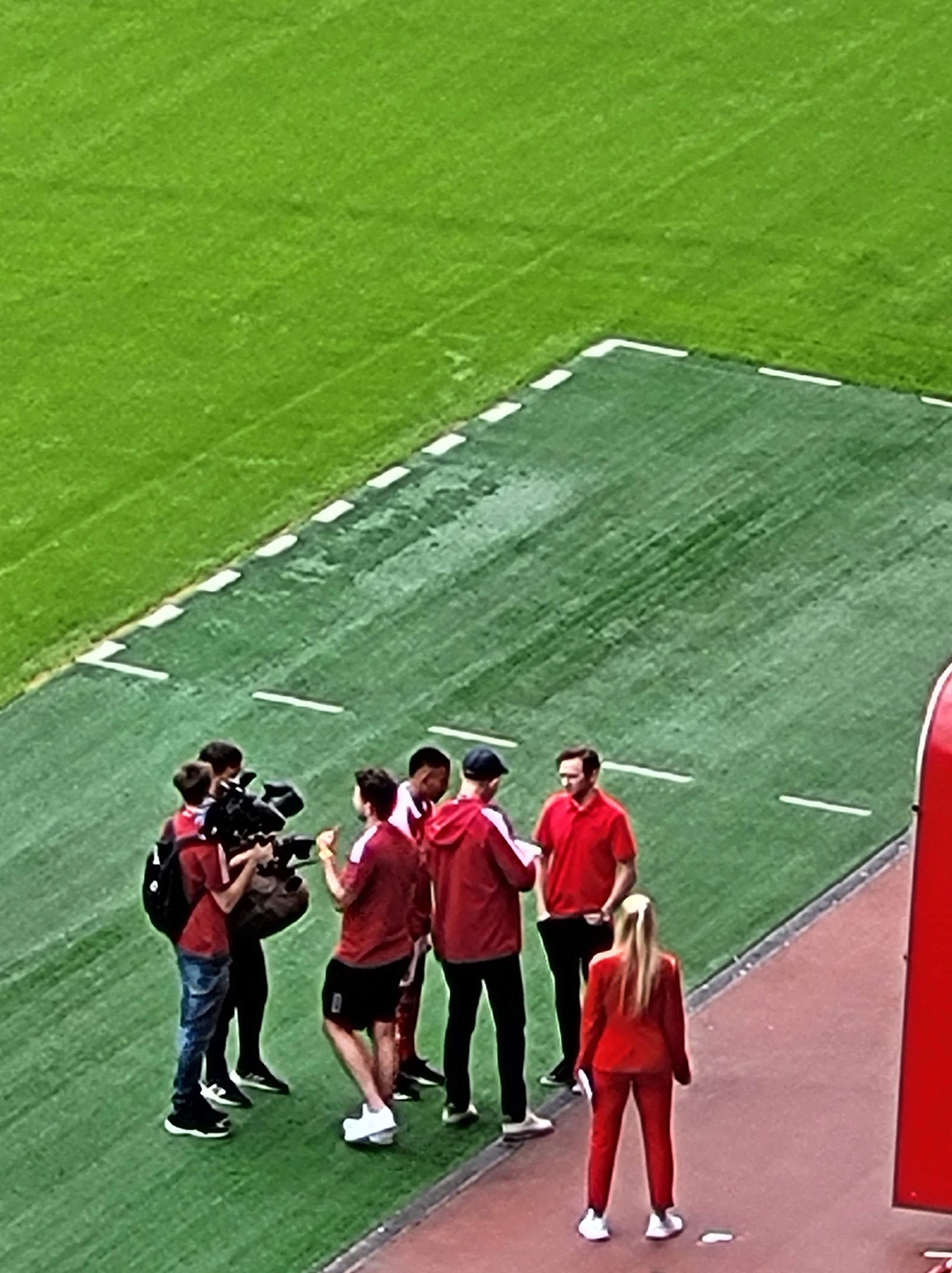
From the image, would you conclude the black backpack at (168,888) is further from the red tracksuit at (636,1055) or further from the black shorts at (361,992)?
the red tracksuit at (636,1055)

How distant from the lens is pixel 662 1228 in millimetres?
14656

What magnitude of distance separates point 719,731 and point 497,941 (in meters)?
3.99

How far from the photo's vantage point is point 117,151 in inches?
1073

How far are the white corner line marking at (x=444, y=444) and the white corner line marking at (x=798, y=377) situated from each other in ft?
7.06

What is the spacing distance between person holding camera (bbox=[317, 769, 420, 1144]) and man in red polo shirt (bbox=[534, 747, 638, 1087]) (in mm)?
590

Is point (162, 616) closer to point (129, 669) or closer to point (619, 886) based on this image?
point (129, 669)

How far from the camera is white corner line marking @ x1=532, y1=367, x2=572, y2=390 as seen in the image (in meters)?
23.2

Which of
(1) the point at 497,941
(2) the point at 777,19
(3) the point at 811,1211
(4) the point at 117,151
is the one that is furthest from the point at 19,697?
(2) the point at 777,19

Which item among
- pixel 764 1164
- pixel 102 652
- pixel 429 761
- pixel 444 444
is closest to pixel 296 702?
pixel 102 652

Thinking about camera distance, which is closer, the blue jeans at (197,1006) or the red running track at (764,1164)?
the red running track at (764,1164)

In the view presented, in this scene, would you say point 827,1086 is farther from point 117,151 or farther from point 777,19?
point 777,19

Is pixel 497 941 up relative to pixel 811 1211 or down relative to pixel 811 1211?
up

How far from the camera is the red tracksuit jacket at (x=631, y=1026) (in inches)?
561

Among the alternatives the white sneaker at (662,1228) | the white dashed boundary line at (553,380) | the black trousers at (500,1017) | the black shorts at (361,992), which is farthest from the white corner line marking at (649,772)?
the white dashed boundary line at (553,380)
